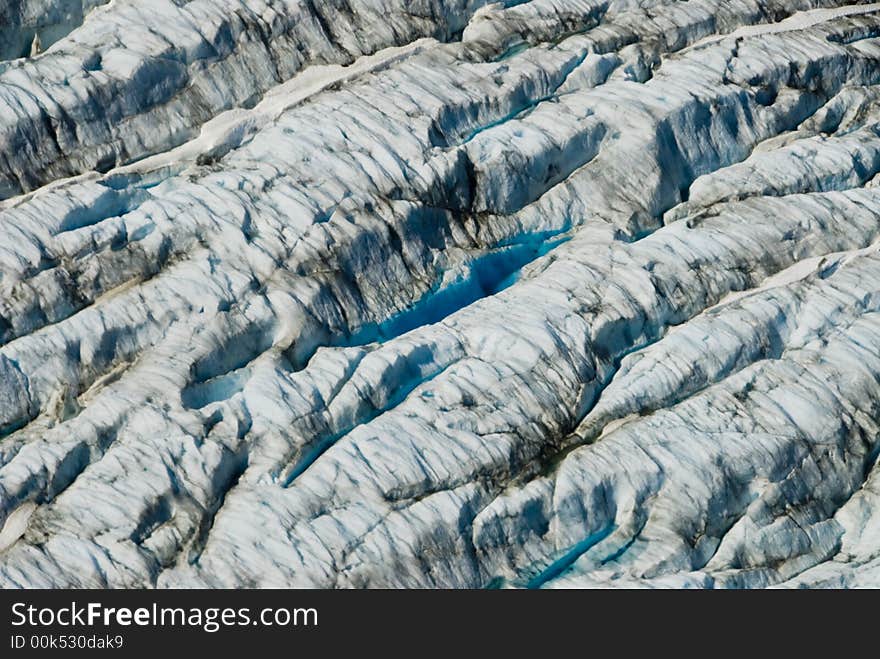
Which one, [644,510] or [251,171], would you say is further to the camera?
[251,171]

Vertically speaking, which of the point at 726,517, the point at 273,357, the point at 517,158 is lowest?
the point at 726,517

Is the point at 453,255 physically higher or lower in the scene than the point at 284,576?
higher

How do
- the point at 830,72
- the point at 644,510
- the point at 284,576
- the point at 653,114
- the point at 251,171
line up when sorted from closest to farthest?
the point at 284,576
the point at 644,510
the point at 251,171
the point at 653,114
the point at 830,72

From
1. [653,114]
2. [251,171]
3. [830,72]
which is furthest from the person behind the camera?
[830,72]

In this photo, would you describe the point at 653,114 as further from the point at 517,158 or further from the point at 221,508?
the point at 221,508

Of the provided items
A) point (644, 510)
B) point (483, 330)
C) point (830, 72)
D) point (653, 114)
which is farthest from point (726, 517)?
point (830, 72)

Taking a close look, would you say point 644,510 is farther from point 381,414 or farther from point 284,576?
point 284,576
